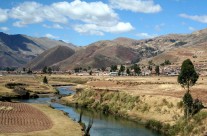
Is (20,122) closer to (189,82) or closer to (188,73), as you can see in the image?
(188,73)

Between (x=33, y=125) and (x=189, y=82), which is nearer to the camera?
(x=33, y=125)

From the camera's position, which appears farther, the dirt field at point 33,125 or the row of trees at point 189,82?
the row of trees at point 189,82

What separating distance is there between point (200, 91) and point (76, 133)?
208 feet

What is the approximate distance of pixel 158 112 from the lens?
9238 centimetres

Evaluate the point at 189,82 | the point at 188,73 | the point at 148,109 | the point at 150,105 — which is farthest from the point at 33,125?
the point at 189,82

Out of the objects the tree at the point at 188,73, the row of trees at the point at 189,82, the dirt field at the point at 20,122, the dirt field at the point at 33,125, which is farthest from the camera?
the tree at the point at 188,73

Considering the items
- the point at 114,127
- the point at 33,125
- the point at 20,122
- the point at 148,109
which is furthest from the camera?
the point at 148,109

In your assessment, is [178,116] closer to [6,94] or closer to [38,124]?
[38,124]

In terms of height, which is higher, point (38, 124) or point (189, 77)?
point (189, 77)

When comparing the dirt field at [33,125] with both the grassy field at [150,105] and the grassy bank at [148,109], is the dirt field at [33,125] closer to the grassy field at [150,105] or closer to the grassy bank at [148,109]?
the grassy bank at [148,109]

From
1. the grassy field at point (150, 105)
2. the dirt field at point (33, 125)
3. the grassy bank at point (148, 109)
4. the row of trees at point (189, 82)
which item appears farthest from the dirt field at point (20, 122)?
the row of trees at point (189, 82)

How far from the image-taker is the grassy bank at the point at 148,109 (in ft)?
236

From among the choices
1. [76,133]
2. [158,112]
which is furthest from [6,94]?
[76,133]

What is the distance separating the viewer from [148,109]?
3846 inches
